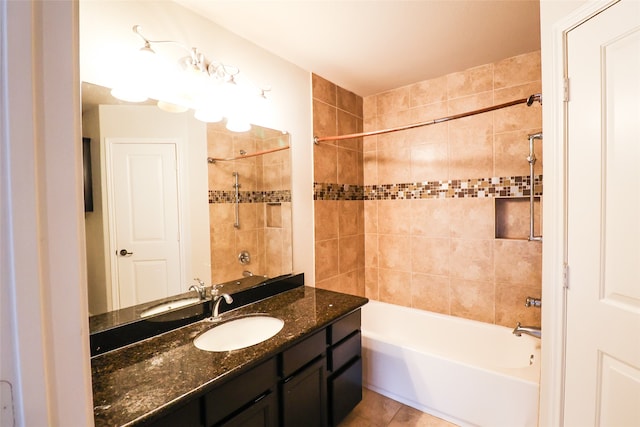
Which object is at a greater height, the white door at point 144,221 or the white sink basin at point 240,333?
the white door at point 144,221

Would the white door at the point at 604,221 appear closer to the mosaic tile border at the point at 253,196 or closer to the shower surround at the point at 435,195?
the shower surround at the point at 435,195

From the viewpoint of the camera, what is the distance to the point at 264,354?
3.90 ft

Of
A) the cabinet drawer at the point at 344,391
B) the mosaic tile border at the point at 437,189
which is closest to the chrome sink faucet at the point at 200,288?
the cabinet drawer at the point at 344,391

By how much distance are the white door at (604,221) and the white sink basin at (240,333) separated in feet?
4.30

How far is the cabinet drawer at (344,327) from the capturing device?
162 centimetres

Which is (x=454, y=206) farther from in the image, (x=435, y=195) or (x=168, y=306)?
(x=168, y=306)

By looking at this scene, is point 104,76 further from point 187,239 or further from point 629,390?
point 629,390

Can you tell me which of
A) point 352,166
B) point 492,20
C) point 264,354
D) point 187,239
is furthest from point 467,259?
point 187,239

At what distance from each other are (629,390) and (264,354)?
51.6 inches

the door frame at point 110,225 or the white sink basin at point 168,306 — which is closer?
the door frame at point 110,225

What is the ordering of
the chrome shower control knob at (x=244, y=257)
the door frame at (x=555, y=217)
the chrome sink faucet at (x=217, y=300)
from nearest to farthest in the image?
Answer: 1. the door frame at (x=555, y=217)
2. the chrome sink faucet at (x=217, y=300)
3. the chrome shower control knob at (x=244, y=257)

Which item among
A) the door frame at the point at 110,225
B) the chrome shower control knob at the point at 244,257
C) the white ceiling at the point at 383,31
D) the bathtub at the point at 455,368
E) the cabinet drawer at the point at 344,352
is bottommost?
the bathtub at the point at 455,368

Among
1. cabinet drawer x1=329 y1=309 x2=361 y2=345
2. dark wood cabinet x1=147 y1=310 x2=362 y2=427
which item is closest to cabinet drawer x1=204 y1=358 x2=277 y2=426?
dark wood cabinet x1=147 y1=310 x2=362 y2=427

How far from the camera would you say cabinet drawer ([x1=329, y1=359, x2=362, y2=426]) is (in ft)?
5.38
